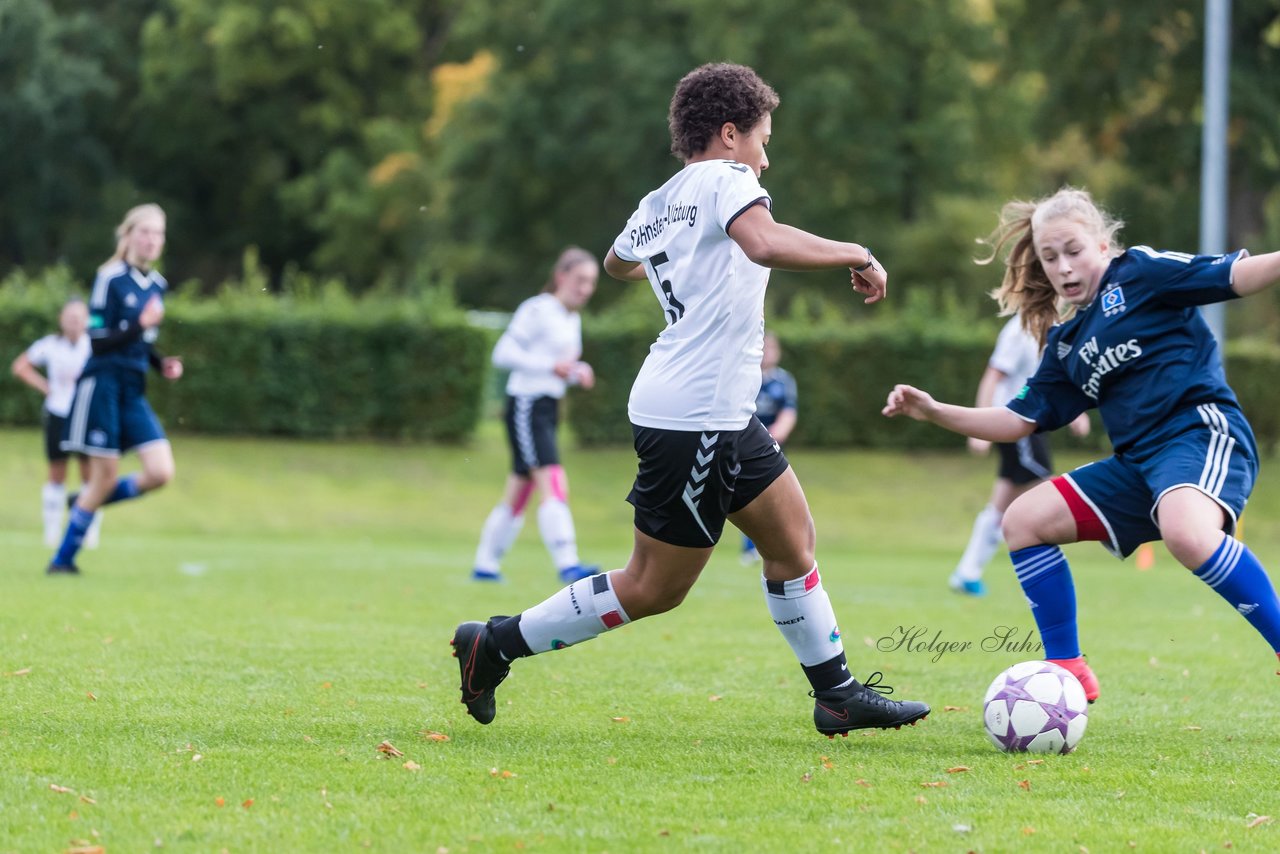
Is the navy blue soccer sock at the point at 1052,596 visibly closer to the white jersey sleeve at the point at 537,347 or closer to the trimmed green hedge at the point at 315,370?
the white jersey sleeve at the point at 537,347

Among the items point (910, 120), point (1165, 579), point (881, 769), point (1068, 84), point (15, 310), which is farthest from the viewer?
point (910, 120)

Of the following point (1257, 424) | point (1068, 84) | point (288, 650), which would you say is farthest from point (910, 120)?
point (288, 650)

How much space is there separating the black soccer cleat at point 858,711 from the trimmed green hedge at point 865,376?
18.0m

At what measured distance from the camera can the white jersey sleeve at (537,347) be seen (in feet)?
37.1

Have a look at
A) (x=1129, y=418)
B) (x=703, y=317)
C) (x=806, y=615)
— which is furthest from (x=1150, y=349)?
(x=703, y=317)

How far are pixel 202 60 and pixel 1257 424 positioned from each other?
32.2 metres

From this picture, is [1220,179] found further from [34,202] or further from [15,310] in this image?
[34,202]

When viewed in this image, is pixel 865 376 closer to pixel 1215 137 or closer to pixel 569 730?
pixel 1215 137

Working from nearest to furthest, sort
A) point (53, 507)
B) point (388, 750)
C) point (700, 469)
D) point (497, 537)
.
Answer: point (388, 750), point (700, 469), point (497, 537), point (53, 507)

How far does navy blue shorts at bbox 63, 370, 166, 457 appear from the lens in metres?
10.4

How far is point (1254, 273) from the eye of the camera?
502cm

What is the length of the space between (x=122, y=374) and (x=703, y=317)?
681 centimetres

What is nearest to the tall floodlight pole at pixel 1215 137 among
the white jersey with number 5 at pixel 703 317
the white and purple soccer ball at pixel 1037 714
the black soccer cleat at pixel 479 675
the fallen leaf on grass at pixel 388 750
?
the white and purple soccer ball at pixel 1037 714

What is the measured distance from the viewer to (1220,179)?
1759 cm
